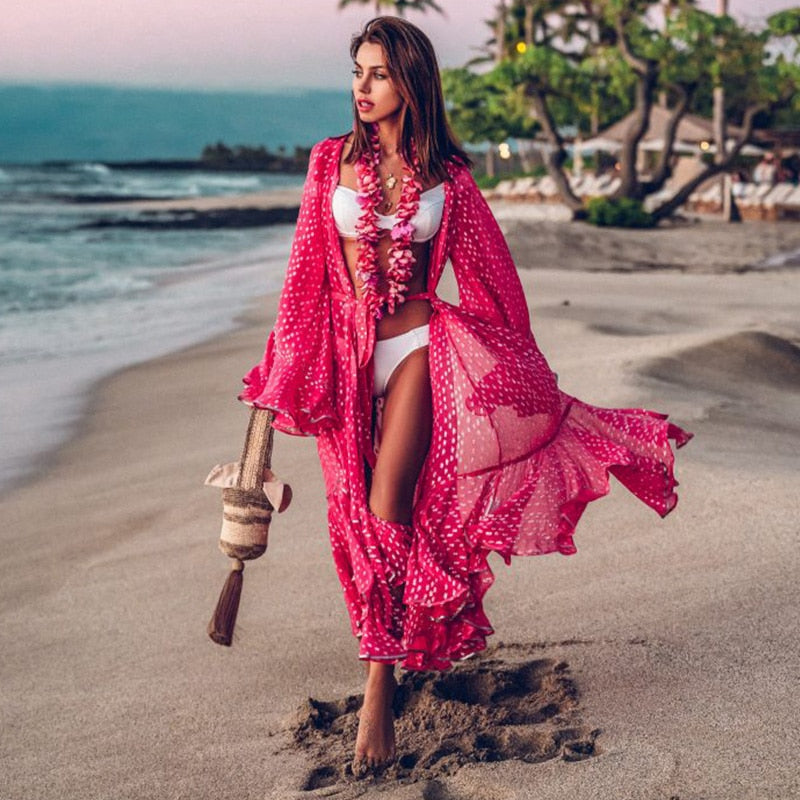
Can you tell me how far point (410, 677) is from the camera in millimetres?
3379

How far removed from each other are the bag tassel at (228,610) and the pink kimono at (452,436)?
0.27 metres

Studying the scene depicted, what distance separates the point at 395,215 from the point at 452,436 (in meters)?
0.56

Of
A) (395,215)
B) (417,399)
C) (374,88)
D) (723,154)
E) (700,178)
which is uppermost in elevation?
(374,88)

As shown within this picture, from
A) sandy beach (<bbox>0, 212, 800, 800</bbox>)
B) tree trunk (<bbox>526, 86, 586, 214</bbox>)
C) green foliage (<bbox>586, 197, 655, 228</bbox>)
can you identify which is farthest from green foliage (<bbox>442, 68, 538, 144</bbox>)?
sandy beach (<bbox>0, 212, 800, 800</bbox>)

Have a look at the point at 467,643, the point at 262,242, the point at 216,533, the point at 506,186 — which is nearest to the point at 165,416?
the point at 216,533

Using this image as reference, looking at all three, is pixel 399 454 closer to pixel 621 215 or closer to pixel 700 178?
pixel 621 215

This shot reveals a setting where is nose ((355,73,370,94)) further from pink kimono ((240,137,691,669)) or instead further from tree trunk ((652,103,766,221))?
tree trunk ((652,103,766,221))

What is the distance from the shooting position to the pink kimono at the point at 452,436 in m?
2.95

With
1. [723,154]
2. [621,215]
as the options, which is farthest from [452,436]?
[723,154]

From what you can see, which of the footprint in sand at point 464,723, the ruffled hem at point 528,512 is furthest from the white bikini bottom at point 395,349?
the footprint in sand at point 464,723

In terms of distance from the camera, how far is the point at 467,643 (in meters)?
3.00

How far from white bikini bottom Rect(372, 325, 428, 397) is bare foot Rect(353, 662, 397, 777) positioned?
727 mm

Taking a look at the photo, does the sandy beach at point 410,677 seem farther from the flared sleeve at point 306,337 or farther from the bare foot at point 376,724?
the flared sleeve at point 306,337

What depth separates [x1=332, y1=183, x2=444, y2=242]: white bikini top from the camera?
299 centimetres
